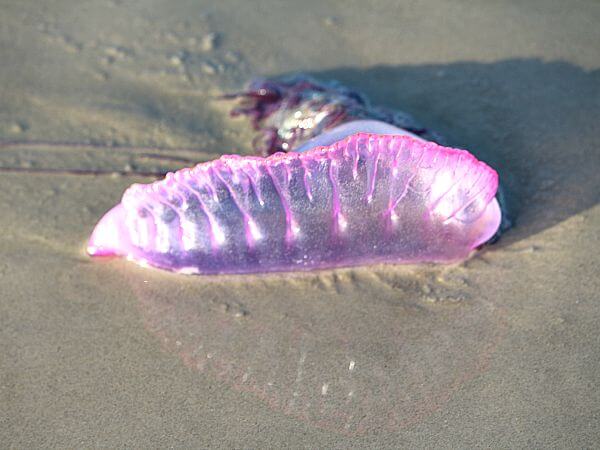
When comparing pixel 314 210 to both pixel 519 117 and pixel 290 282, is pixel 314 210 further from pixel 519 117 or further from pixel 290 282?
pixel 519 117

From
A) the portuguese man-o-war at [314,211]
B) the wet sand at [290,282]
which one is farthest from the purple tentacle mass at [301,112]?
the portuguese man-o-war at [314,211]

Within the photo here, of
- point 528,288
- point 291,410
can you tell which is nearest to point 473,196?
point 528,288

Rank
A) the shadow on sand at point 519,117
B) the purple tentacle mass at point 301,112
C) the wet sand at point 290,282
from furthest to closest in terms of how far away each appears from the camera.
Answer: the purple tentacle mass at point 301,112 < the shadow on sand at point 519,117 < the wet sand at point 290,282

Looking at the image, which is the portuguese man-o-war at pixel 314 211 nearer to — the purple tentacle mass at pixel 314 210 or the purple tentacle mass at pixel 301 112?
the purple tentacle mass at pixel 314 210

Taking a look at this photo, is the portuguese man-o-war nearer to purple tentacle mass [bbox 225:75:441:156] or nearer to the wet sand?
the wet sand

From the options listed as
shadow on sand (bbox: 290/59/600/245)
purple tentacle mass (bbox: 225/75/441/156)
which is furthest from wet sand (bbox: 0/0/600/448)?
purple tentacle mass (bbox: 225/75/441/156)

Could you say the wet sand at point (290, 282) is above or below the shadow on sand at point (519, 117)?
below

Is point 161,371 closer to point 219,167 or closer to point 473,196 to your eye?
point 219,167
